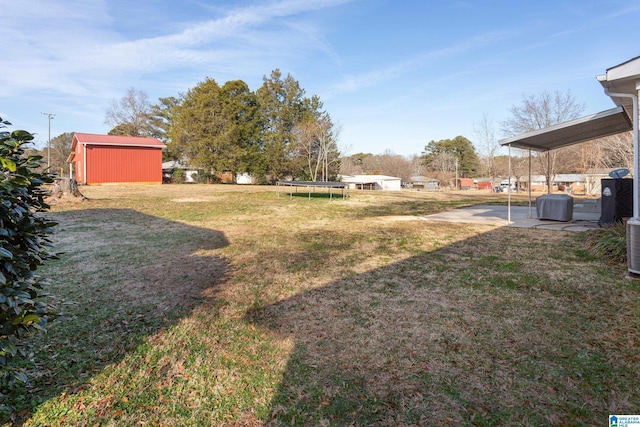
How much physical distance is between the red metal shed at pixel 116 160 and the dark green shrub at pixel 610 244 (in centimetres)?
2606

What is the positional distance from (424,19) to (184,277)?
496 inches

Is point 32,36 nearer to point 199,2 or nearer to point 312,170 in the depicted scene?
point 199,2

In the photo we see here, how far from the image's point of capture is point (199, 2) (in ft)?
32.0

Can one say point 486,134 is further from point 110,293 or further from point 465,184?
point 110,293

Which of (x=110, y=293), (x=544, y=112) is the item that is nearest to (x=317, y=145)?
(x=544, y=112)

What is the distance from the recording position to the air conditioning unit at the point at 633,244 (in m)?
3.73

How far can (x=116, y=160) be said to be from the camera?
75.2 ft

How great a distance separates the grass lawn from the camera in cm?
186

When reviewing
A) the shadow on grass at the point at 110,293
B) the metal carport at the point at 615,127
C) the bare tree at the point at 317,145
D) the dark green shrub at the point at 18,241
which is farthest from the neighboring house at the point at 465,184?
the dark green shrub at the point at 18,241

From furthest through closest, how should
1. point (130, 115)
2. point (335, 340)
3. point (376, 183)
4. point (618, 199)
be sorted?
point (376, 183) → point (130, 115) → point (618, 199) → point (335, 340)

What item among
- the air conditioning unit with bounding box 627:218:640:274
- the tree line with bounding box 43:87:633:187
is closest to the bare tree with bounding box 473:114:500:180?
the tree line with bounding box 43:87:633:187

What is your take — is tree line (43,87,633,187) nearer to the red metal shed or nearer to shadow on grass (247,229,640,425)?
the red metal shed

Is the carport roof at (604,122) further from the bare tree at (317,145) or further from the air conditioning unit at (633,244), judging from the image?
the bare tree at (317,145)

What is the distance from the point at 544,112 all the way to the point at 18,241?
101 feet
